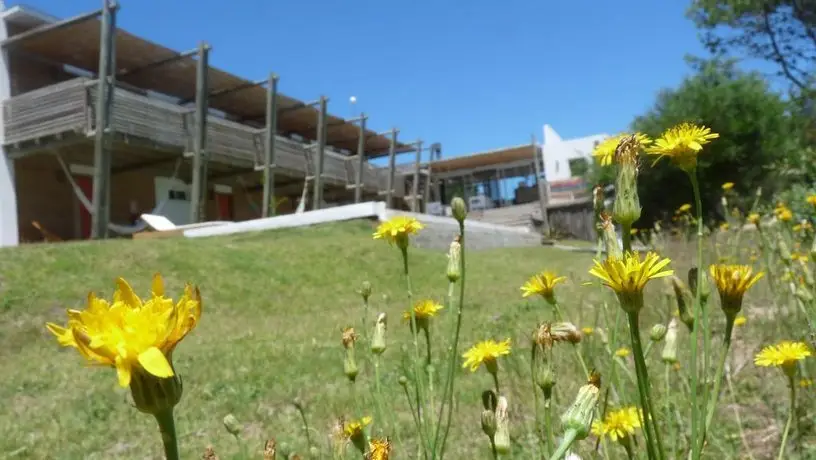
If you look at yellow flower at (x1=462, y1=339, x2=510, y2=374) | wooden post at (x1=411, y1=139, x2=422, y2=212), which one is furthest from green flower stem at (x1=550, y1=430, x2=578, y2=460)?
wooden post at (x1=411, y1=139, x2=422, y2=212)

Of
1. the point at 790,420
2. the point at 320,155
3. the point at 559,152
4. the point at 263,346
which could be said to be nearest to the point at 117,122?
the point at 320,155

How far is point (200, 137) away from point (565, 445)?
47.8 ft

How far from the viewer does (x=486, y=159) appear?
3103 centimetres

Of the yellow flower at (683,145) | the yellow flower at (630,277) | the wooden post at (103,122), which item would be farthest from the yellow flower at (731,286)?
the wooden post at (103,122)

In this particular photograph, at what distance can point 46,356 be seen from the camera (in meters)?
5.48

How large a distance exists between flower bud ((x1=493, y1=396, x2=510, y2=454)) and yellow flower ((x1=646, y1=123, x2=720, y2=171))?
432 millimetres

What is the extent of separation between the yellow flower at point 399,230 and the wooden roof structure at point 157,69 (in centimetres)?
1328

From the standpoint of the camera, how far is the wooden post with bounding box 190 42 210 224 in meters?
14.2

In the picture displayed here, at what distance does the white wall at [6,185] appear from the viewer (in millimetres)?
13078

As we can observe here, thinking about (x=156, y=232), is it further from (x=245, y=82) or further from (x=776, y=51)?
(x=776, y=51)

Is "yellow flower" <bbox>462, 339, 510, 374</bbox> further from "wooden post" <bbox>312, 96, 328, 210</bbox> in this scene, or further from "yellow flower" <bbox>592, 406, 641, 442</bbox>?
"wooden post" <bbox>312, 96, 328, 210</bbox>

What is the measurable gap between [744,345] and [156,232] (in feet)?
40.0

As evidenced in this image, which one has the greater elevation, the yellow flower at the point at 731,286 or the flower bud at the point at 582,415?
the yellow flower at the point at 731,286

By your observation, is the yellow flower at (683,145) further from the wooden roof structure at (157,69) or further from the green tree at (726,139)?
the green tree at (726,139)
